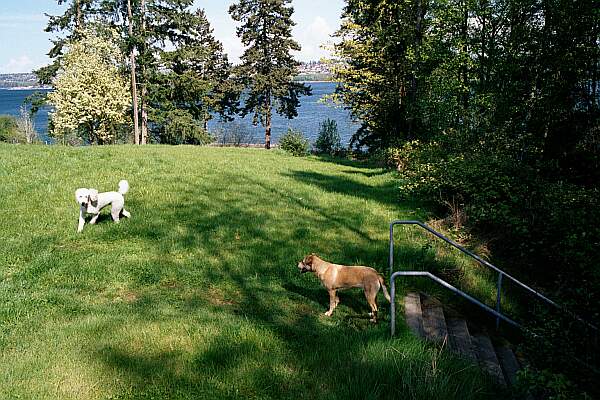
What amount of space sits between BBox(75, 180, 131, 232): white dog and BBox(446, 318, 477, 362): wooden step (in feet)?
25.3

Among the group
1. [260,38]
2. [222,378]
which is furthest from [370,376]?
[260,38]

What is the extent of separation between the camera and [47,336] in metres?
5.50

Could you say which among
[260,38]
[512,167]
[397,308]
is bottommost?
[397,308]

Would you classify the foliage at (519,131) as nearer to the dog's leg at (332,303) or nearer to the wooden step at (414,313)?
the wooden step at (414,313)

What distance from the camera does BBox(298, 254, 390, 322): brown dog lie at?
617cm

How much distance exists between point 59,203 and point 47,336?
24.4 ft

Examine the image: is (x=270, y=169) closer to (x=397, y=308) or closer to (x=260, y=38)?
(x=397, y=308)

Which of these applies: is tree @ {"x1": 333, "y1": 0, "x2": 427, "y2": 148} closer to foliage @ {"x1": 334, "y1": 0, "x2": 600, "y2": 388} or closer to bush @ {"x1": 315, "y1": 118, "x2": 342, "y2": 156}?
foliage @ {"x1": 334, "y1": 0, "x2": 600, "y2": 388}

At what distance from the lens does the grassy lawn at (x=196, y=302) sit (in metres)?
4.57

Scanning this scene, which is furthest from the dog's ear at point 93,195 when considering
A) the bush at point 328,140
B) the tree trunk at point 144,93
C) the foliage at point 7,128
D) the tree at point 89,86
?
the foliage at point 7,128

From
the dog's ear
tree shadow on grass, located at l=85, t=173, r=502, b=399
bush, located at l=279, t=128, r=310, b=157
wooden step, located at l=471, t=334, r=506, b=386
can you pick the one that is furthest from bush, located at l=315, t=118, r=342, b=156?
wooden step, located at l=471, t=334, r=506, b=386

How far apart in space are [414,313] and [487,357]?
3.90 ft

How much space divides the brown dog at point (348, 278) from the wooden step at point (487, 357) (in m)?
1.60

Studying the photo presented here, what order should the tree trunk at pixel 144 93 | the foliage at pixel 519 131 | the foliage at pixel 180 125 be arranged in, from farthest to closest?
the foliage at pixel 180 125, the tree trunk at pixel 144 93, the foliage at pixel 519 131
